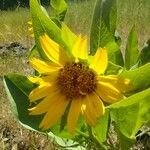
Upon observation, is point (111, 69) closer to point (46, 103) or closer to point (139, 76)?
point (139, 76)

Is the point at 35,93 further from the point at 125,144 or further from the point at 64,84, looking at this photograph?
the point at 125,144

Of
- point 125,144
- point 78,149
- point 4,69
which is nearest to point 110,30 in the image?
point 125,144

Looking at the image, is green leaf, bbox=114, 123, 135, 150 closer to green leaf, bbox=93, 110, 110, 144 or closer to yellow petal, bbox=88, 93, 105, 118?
green leaf, bbox=93, 110, 110, 144

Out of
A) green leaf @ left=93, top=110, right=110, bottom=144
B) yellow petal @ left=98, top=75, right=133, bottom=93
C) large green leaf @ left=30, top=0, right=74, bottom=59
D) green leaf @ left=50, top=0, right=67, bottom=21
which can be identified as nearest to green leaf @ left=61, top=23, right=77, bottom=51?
large green leaf @ left=30, top=0, right=74, bottom=59

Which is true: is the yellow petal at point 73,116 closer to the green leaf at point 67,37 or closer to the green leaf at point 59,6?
the green leaf at point 67,37

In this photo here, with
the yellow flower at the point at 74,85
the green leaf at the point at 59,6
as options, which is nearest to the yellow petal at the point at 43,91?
the yellow flower at the point at 74,85
